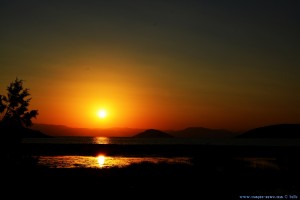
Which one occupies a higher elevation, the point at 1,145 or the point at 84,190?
the point at 1,145

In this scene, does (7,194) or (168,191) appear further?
(168,191)

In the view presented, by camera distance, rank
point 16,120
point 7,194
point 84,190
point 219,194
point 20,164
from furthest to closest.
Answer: point 16,120, point 20,164, point 84,190, point 219,194, point 7,194

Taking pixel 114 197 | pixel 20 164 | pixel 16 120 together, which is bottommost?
pixel 114 197

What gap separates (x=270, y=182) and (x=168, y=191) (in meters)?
12.9

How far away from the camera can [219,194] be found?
29.0 metres

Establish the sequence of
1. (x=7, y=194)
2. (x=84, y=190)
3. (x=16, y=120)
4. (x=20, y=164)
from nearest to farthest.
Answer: (x=7, y=194), (x=84, y=190), (x=20, y=164), (x=16, y=120)

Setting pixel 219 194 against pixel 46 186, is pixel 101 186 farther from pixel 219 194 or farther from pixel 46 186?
pixel 219 194

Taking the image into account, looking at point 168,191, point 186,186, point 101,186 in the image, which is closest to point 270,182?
point 186,186

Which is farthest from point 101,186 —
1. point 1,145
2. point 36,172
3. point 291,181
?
point 291,181

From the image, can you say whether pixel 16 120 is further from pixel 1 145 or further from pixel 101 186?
pixel 101 186

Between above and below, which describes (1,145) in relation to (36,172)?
above

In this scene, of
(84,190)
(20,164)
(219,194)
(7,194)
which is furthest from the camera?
(20,164)

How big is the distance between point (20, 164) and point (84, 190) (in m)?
7.46

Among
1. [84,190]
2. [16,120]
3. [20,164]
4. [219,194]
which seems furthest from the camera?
[16,120]
